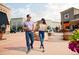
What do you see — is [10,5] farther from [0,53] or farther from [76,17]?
[76,17]

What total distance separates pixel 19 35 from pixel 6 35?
0.22 meters

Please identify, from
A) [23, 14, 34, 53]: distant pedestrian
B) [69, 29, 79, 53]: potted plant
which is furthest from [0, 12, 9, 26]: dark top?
[69, 29, 79, 53]: potted plant

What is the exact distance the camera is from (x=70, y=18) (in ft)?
11.6

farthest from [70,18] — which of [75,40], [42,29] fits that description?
[75,40]

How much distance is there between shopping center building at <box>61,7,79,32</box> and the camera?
3.41 m

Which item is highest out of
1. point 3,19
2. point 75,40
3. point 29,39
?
point 3,19

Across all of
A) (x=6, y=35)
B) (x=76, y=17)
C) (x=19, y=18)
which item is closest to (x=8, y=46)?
(x=6, y=35)

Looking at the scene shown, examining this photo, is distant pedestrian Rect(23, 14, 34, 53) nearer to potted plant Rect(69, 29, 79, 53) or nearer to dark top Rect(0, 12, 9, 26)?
dark top Rect(0, 12, 9, 26)

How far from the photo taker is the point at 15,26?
11.2 ft

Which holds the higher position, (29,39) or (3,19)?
(3,19)

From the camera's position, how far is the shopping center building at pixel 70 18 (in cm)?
341

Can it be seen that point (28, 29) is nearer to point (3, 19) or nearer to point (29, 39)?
point (29, 39)

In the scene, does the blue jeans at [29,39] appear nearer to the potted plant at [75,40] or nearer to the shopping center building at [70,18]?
the shopping center building at [70,18]

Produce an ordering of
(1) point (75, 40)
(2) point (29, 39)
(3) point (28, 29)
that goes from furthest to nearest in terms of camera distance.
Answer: (2) point (29, 39), (3) point (28, 29), (1) point (75, 40)
